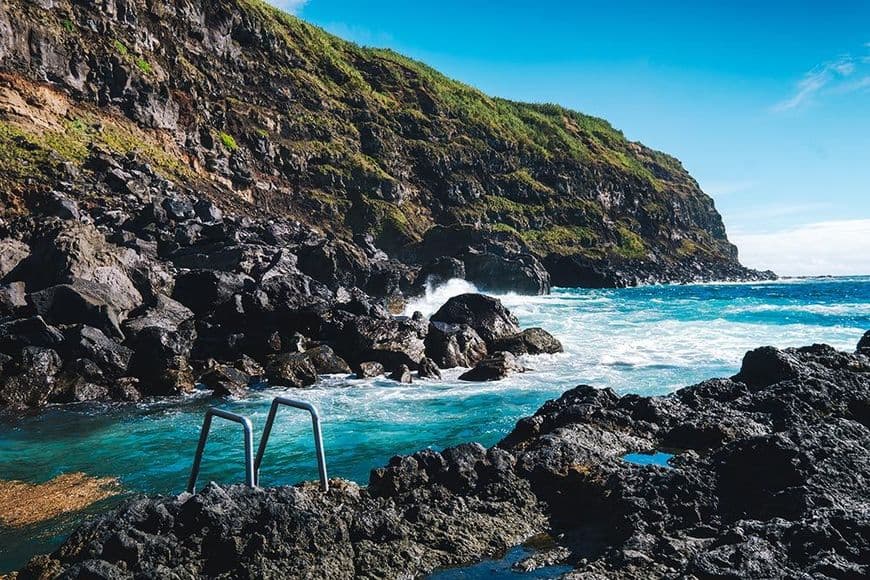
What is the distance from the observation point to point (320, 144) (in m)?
73.1

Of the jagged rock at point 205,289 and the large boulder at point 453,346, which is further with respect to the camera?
the jagged rock at point 205,289

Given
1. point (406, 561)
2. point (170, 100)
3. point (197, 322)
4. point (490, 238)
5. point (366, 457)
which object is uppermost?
point (170, 100)

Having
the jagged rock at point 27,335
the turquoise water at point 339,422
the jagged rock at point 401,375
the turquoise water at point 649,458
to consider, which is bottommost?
the turquoise water at point 339,422

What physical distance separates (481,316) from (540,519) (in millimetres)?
18602

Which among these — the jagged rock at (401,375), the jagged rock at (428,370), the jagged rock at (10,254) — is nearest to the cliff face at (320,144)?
the jagged rock at (10,254)

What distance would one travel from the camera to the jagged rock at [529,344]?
23.1 m

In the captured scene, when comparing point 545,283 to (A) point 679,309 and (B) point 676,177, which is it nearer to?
(A) point 679,309

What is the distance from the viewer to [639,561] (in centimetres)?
511

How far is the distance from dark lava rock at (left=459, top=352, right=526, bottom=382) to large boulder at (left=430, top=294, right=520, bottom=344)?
373cm

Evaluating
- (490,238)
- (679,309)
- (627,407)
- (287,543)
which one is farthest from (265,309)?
(490,238)

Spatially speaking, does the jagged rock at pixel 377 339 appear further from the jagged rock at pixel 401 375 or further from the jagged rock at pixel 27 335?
the jagged rock at pixel 27 335

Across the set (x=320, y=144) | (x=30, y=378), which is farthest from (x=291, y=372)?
(x=320, y=144)

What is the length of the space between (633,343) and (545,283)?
34.3 meters

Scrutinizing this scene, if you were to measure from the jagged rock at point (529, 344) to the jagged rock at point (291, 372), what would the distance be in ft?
26.6
